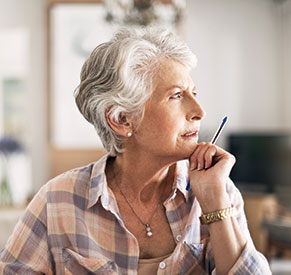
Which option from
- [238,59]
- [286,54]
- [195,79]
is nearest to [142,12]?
[195,79]

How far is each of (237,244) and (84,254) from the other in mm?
407

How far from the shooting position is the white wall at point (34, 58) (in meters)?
5.65

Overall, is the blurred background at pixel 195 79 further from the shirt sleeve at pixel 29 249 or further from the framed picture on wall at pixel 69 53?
the shirt sleeve at pixel 29 249

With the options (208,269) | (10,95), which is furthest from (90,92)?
(10,95)

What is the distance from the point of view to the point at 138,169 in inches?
57.1

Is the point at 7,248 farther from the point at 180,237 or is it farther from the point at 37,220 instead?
the point at 180,237

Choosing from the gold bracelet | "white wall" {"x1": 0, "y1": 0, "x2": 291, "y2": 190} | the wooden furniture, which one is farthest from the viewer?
"white wall" {"x1": 0, "y1": 0, "x2": 291, "y2": 190}

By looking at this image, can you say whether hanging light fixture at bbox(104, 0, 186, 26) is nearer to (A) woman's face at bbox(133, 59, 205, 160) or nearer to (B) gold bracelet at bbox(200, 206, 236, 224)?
(A) woman's face at bbox(133, 59, 205, 160)

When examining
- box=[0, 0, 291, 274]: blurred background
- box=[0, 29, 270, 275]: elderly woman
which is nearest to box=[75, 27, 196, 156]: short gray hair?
box=[0, 29, 270, 275]: elderly woman

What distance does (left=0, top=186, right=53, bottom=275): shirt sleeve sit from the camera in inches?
54.0

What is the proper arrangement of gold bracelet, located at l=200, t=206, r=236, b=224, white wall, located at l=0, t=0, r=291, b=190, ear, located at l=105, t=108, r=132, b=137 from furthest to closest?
1. white wall, located at l=0, t=0, r=291, b=190
2. ear, located at l=105, t=108, r=132, b=137
3. gold bracelet, located at l=200, t=206, r=236, b=224

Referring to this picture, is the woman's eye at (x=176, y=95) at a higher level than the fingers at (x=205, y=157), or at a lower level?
higher

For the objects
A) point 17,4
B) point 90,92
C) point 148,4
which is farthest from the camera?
point 17,4

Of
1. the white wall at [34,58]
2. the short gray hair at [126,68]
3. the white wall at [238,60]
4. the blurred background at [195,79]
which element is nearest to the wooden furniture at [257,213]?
the blurred background at [195,79]
